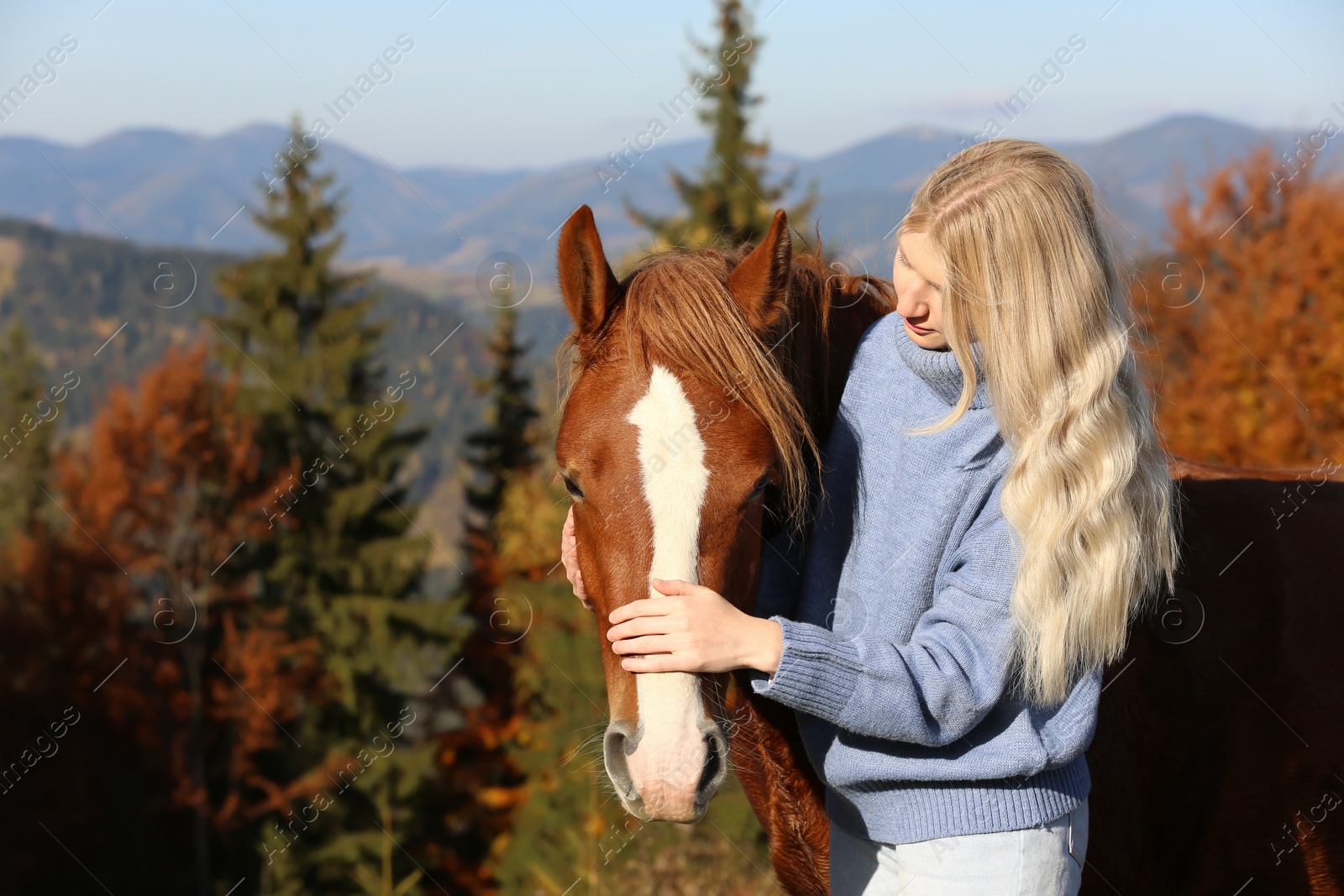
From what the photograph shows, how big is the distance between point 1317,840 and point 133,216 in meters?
140

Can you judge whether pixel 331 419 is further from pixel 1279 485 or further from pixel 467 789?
pixel 1279 485

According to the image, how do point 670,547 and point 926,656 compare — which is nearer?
point 926,656

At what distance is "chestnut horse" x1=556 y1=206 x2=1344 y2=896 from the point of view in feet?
6.26

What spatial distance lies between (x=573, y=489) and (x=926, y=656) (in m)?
0.86

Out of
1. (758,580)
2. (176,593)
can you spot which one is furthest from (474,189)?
(758,580)

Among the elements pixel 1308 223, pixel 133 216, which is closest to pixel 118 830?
pixel 1308 223

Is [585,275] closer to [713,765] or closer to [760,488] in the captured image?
[760,488]

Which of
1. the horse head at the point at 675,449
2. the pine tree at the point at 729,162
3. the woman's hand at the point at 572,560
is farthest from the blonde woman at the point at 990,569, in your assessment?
the pine tree at the point at 729,162

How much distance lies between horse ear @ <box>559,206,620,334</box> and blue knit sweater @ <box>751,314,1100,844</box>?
658 millimetres

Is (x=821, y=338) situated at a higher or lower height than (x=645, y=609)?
higher

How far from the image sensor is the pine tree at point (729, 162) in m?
18.1

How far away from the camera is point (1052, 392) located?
1813 millimetres

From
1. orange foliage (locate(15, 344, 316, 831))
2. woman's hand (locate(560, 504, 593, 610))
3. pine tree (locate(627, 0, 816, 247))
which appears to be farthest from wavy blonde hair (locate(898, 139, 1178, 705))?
orange foliage (locate(15, 344, 316, 831))

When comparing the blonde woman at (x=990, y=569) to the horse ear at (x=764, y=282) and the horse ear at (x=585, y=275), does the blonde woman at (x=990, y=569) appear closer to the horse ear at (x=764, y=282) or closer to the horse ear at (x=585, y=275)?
the horse ear at (x=764, y=282)
